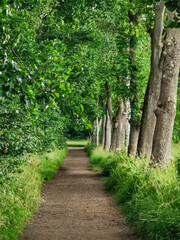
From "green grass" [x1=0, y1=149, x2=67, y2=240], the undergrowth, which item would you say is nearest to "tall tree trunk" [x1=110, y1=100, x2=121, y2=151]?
the undergrowth

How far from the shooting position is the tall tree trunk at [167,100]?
11.2m

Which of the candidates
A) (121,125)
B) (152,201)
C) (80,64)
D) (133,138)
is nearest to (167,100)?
(152,201)

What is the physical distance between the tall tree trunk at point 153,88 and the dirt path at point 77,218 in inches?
89.4

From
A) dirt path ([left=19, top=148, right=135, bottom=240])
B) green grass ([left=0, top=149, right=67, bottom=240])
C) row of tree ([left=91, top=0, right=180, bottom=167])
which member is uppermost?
row of tree ([left=91, top=0, right=180, bottom=167])

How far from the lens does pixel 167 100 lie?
1116 centimetres

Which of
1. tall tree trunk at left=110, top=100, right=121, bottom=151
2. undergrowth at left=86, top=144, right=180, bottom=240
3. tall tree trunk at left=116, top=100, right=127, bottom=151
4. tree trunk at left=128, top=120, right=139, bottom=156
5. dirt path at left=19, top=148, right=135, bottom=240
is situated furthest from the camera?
tall tree trunk at left=110, top=100, right=121, bottom=151

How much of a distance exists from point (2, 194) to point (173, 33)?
21.1 ft

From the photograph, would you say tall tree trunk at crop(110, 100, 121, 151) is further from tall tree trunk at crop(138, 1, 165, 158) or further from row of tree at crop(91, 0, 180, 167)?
tall tree trunk at crop(138, 1, 165, 158)

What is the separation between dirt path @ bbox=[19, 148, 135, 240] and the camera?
26.9 feet

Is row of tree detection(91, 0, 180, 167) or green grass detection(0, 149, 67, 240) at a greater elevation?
row of tree detection(91, 0, 180, 167)

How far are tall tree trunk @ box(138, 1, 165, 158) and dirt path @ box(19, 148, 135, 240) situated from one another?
227 centimetres

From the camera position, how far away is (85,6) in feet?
55.4

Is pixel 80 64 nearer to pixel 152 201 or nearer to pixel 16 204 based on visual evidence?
pixel 16 204

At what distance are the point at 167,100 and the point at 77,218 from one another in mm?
3926
